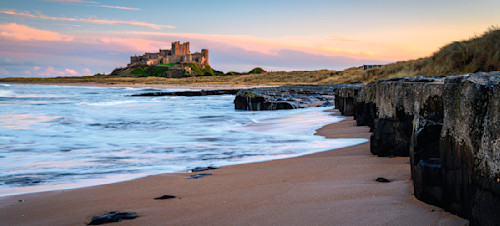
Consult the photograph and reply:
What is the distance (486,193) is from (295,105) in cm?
1166

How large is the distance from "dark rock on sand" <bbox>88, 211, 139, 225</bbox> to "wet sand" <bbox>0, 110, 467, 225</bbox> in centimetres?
5

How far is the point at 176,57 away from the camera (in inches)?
5030

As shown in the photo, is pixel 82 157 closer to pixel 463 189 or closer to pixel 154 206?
pixel 154 206

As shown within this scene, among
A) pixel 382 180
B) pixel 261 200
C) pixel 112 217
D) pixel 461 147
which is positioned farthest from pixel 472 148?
pixel 112 217

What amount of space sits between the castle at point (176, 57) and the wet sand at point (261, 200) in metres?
124

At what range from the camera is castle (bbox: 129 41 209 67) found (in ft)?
416

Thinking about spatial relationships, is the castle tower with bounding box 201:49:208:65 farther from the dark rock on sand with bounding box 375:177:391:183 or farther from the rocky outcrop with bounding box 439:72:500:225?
the rocky outcrop with bounding box 439:72:500:225

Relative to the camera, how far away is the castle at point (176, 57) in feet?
416

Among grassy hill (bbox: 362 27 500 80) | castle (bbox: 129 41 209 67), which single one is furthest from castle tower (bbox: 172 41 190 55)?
grassy hill (bbox: 362 27 500 80)

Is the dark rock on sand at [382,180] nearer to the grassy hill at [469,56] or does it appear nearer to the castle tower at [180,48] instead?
the grassy hill at [469,56]

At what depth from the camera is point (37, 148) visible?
608 cm

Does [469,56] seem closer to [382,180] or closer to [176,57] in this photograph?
[382,180]

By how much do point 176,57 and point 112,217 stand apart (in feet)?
424

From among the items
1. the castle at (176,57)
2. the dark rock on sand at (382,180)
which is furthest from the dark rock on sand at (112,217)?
the castle at (176,57)
